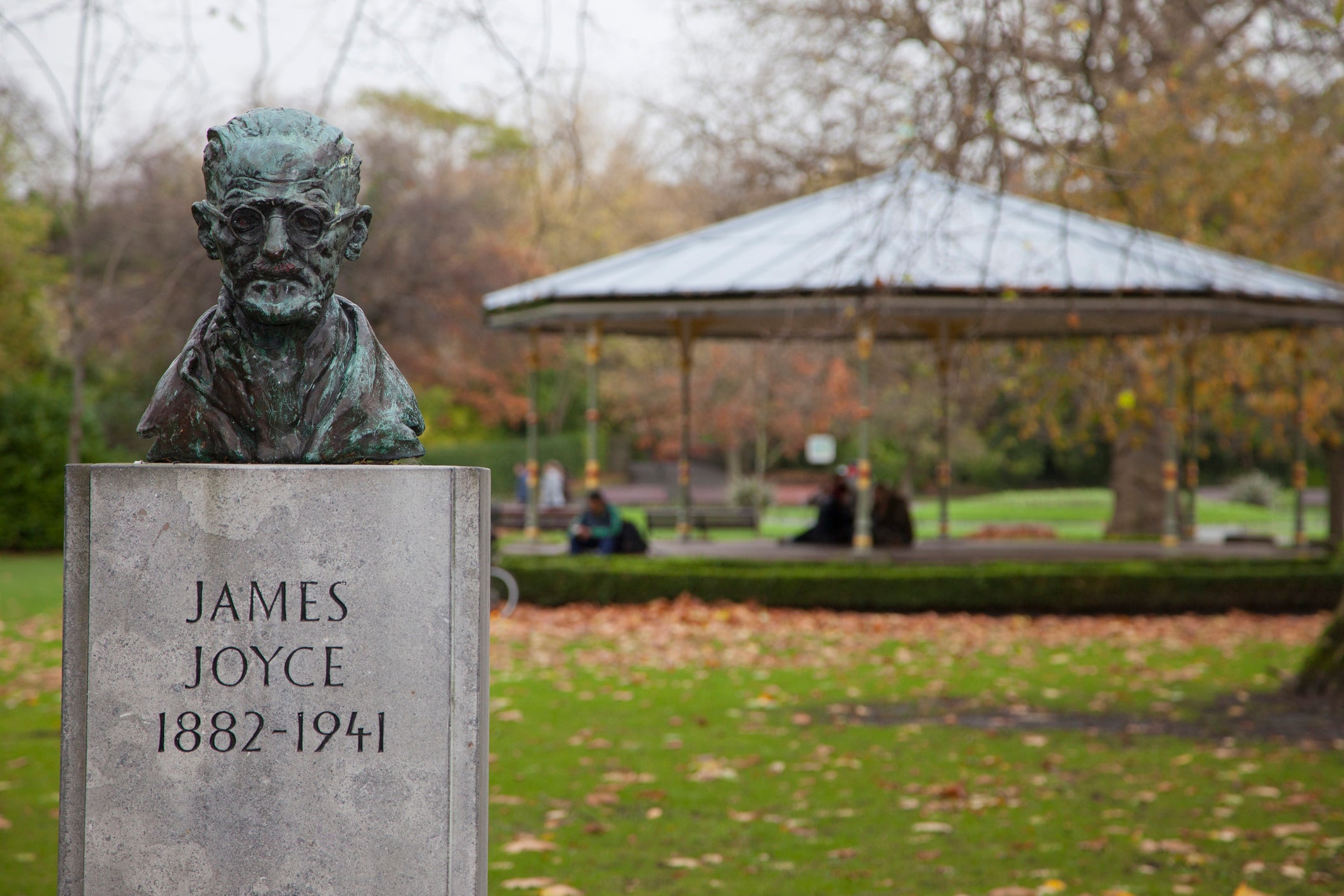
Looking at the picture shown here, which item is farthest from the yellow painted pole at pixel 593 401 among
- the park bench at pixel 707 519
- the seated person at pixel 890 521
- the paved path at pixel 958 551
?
the seated person at pixel 890 521

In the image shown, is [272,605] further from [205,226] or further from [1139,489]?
[1139,489]

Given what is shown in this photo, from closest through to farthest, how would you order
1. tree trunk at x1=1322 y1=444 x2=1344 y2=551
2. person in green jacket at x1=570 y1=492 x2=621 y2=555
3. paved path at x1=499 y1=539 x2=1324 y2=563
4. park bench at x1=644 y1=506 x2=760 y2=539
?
1. paved path at x1=499 y1=539 x2=1324 y2=563
2. person in green jacket at x1=570 y1=492 x2=621 y2=555
3. park bench at x1=644 y1=506 x2=760 y2=539
4. tree trunk at x1=1322 y1=444 x2=1344 y2=551

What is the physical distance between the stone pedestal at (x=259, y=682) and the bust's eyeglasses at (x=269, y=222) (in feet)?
2.13

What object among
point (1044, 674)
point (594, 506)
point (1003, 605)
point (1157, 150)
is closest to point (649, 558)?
point (594, 506)

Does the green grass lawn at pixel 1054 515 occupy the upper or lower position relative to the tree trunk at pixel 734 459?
lower

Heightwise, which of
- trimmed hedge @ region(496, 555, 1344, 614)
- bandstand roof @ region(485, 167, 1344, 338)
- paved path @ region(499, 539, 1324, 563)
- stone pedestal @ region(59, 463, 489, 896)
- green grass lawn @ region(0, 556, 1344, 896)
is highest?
bandstand roof @ region(485, 167, 1344, 338)

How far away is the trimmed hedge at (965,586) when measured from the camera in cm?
1577

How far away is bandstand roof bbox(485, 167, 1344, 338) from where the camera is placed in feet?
53.9

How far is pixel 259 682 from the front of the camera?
3488 millimetres

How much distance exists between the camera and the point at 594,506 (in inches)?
687

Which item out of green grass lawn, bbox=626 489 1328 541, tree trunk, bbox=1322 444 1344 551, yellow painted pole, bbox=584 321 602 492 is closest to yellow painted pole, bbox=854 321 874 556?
yellow painted pole, bbox=584 321 602 492

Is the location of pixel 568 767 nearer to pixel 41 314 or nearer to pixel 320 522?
pixel 320 522

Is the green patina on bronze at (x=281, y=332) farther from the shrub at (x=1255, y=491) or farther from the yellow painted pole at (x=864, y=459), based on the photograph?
the shrub at (x=1255, y=491)

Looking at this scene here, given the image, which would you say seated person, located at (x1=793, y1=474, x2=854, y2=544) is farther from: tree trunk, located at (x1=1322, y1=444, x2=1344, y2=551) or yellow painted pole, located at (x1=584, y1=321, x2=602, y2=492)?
tree trunk, located at (x1=1322, y1=444, x2=1344, y2=551)
